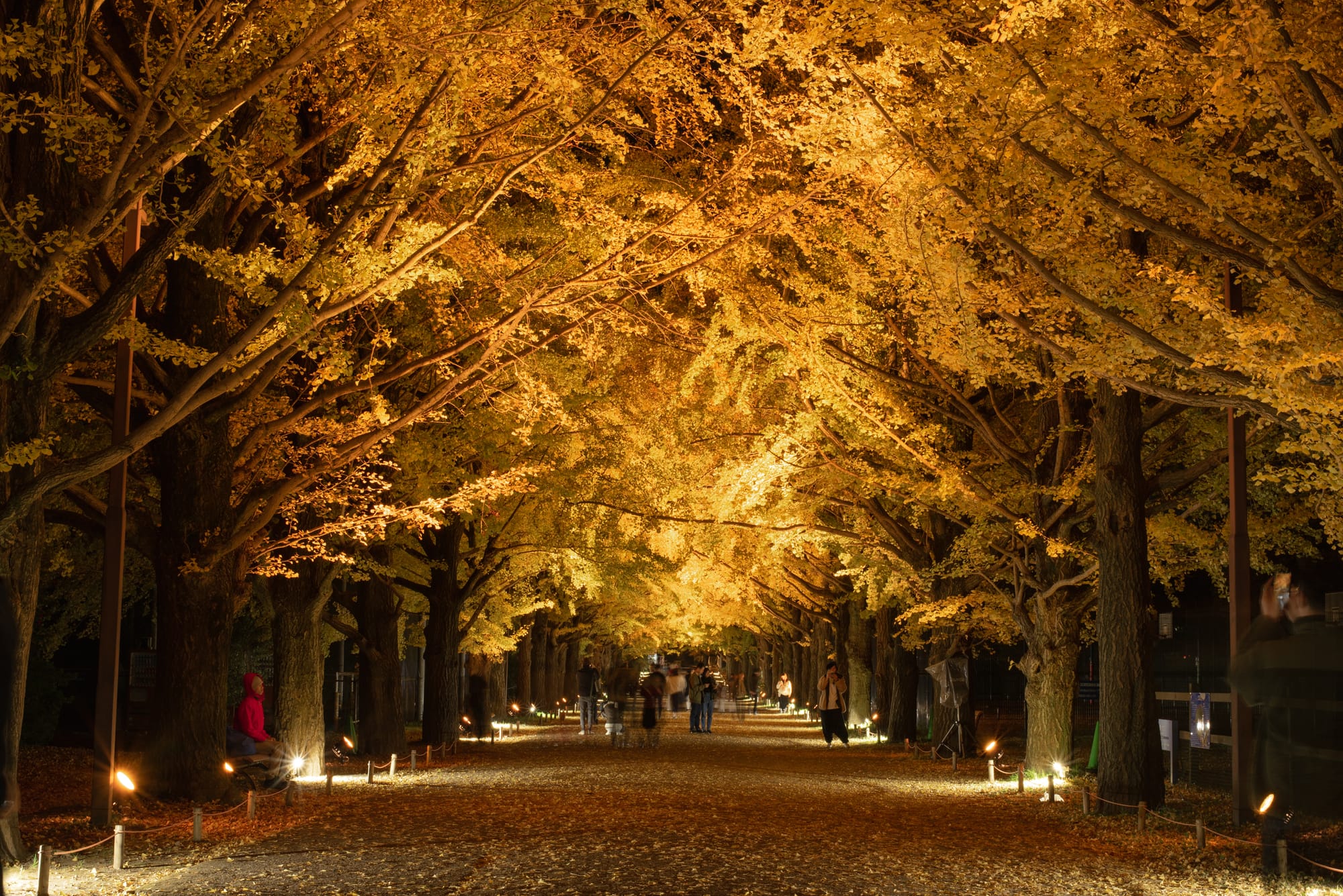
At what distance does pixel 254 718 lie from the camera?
16.1 metres

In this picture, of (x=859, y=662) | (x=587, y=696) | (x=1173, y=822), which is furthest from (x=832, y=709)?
(x=1173, y=822)

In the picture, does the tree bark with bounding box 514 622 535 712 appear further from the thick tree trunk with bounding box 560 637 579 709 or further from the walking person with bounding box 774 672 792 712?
the walking person with bounding box 774 672 792 712

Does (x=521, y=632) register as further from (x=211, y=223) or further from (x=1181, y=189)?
(x=1181, y=189)

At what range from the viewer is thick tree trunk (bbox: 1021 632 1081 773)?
720 inches

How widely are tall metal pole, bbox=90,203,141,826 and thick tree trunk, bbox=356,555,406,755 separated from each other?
32.8 ft

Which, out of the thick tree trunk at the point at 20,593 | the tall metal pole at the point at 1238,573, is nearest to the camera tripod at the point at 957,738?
the tall metal pole at the point at 1238,573

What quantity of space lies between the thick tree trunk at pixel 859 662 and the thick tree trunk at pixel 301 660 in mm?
19620

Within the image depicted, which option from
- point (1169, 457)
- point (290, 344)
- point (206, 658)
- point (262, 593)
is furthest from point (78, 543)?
point (1169, 457)

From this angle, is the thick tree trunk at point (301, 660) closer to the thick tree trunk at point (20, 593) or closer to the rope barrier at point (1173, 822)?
the thick tree trunk at point (20, 593)

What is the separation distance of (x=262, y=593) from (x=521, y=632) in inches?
352

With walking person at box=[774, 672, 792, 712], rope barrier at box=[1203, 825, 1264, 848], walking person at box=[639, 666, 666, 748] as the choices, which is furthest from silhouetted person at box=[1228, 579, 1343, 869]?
walking person at box=[774, 672, 792, 712]

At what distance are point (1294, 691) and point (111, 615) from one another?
10029mm

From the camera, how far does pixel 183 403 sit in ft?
35.6

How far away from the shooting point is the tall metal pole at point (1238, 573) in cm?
1120
